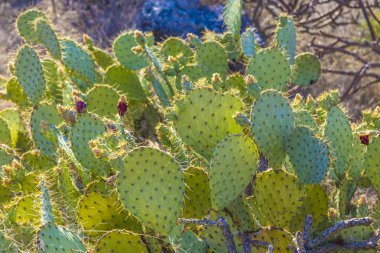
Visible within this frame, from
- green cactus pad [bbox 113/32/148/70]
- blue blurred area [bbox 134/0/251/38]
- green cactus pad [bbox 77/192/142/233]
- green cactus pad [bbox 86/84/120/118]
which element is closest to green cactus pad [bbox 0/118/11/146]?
green cactus pad [bbox 86/84/120/118]

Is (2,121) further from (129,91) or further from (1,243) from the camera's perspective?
(1,243)

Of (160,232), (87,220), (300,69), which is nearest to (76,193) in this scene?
(87,220)

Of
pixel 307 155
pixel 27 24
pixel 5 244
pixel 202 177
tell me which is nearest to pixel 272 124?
pixel 307 155

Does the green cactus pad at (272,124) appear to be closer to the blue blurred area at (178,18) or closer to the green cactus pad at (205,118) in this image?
the green cactus pad at (205,118)

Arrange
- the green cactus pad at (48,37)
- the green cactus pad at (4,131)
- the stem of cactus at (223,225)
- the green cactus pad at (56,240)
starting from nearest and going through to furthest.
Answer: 1. the green cactus pad at (56,240)
2. the stem of cactus at (223,225)
3. the green cactus pad at (48,37)
4. the green cactus pad at (4,131)

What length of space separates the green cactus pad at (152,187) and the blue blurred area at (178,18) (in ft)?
11.9

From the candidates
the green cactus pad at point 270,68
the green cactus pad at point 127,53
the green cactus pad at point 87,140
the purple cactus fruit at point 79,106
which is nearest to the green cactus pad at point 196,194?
the green cactus pad at point 87,140

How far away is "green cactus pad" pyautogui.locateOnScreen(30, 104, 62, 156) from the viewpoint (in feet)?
10.2

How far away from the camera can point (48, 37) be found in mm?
3422

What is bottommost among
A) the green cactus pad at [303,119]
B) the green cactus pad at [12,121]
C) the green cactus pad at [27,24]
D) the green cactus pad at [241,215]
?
the green cactus pad at [12,121]

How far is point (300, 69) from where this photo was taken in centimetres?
379

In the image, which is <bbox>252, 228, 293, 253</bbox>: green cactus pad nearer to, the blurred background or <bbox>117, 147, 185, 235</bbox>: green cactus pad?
<bbox>117, 147, 185, 235</bbox>: green cactus pad

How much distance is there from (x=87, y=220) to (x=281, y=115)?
0.77 meters

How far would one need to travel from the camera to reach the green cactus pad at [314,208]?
2.58 m
